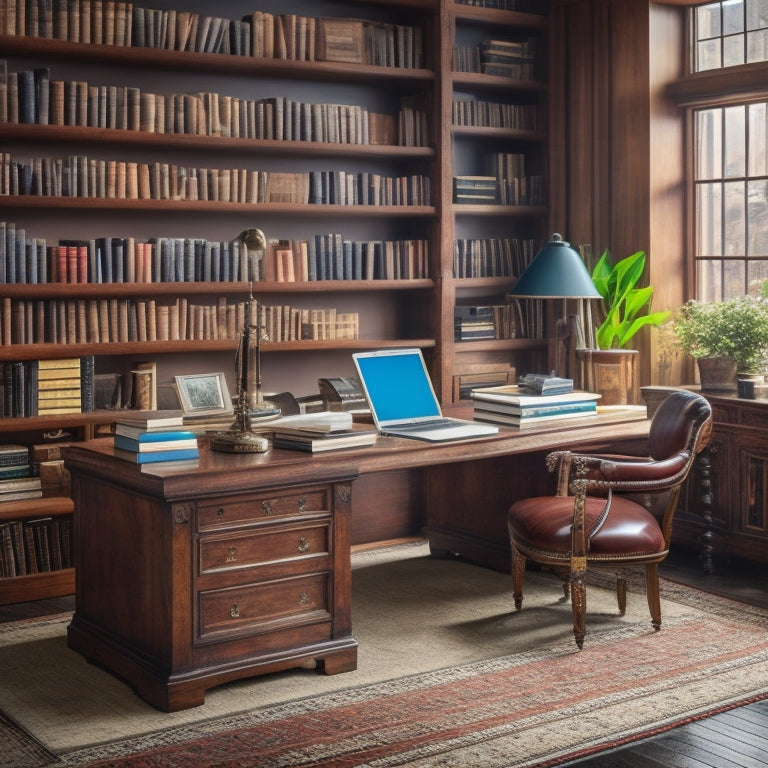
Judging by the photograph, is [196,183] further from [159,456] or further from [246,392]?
[159,456]

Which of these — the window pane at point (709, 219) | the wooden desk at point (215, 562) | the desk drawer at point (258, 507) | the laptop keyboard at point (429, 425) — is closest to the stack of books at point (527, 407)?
the laptop keyboard at point (429, 425)

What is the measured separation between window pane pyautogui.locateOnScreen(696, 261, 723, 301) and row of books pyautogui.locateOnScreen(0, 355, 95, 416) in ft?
10.8

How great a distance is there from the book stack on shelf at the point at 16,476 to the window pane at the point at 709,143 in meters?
3.85

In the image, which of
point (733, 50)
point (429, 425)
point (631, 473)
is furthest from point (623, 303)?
point (631, 473)

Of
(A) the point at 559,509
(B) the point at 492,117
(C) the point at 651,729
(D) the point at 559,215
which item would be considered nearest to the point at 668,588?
(A) the point at 559,509

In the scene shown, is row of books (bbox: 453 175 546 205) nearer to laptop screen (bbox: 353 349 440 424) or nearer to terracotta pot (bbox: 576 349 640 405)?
terracotta pot (bbox: 576 349 640 405)

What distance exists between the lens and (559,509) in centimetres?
476

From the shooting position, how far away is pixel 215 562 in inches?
159

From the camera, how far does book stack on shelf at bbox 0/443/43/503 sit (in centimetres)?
544

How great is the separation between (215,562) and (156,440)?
467 millimetres

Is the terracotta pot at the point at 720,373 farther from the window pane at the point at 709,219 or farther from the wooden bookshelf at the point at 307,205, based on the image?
the wooden bookshelf at the point at 307,205

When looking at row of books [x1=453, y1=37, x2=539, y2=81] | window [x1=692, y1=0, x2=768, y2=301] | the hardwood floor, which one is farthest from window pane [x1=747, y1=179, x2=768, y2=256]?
the hardwood floor

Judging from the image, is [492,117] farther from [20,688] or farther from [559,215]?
[20,688]

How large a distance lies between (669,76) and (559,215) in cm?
99
